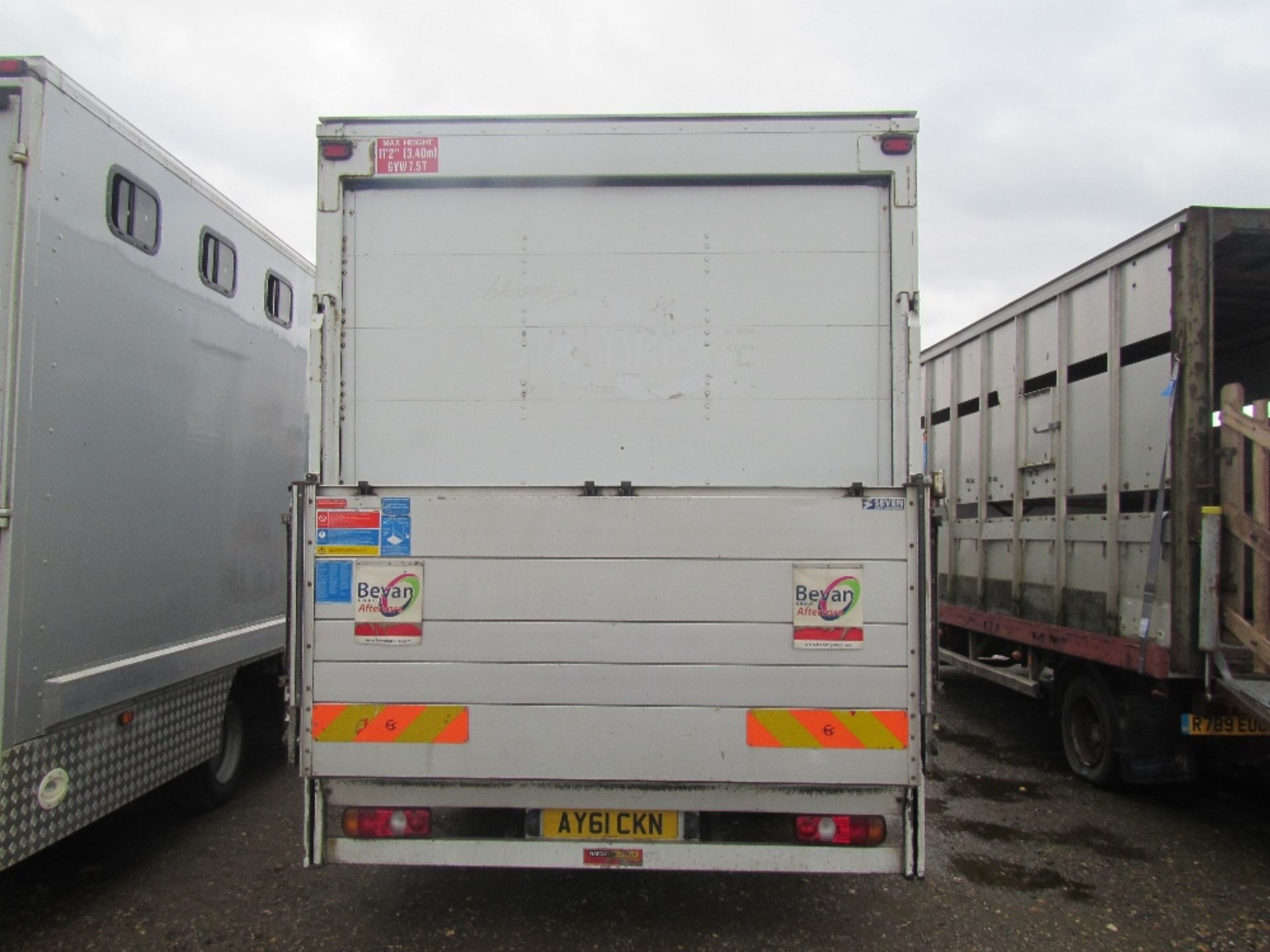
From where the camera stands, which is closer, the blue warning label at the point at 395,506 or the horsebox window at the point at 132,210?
the blue warning label at the point at 395,506

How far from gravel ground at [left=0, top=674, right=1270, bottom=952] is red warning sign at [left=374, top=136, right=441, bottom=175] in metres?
3.21

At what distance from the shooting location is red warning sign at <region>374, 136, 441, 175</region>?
325 centimetres

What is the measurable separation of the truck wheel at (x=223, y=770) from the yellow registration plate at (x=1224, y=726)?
18.6ft

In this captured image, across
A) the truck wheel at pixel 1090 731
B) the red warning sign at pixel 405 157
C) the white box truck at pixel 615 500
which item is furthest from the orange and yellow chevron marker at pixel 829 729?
the truck wheel at pixel 1090 731

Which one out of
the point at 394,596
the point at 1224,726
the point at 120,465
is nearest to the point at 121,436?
the point at 120,465

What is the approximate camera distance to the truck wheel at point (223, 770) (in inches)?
189

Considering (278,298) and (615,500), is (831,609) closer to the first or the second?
(615,500)

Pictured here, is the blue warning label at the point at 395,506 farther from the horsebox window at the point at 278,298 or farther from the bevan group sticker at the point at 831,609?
the horsebox window at the point at 278,298

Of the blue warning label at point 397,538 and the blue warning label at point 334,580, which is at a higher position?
the blue warning label at point 397,538

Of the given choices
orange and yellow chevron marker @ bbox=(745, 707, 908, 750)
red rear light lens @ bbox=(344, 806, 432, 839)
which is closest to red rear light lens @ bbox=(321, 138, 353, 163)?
red rear light lens @ bbox=(344, 806, 432, 839)

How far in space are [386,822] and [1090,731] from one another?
4.85m

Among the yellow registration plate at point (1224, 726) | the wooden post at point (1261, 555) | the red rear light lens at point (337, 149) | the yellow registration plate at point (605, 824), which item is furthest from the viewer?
the yellow registration plate at point (1224, 726)

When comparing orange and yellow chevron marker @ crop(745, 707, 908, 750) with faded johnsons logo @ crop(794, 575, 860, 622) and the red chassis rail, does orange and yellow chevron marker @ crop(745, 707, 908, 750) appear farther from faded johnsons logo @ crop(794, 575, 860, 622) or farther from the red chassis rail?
the red chassis rail

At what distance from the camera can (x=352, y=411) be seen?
10.7 ft
